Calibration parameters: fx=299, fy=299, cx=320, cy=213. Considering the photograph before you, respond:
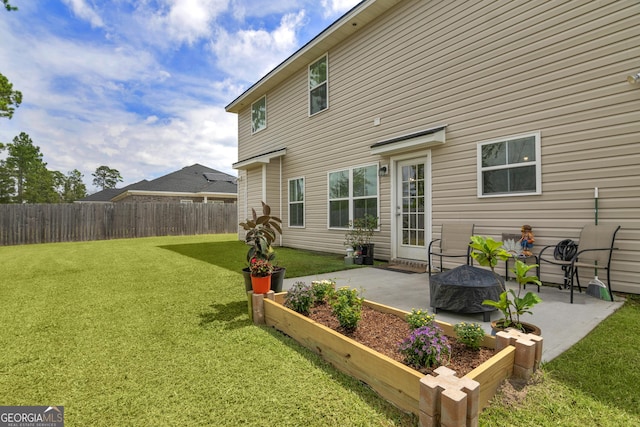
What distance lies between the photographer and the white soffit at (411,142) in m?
5.22

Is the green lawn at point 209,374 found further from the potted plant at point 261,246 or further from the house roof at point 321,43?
the house roof at point 321,43

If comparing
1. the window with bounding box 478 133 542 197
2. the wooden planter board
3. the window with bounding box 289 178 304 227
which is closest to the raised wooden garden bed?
the wooden planter board

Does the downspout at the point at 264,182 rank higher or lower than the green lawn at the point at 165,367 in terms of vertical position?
higher

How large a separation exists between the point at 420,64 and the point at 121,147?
836 inches

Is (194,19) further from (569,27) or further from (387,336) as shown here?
(387,336)

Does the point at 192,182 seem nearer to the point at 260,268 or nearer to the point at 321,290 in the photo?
the point at 260,268

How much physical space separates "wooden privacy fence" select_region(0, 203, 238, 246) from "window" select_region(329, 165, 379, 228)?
33.4 ft

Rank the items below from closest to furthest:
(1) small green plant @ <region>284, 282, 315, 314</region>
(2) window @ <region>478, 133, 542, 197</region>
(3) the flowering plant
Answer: (1) small green plant @ <region>284, 282, 315, 314</region>, (3) the flowering plant, (2) window @ <region>478, 133, 542, 197</region>

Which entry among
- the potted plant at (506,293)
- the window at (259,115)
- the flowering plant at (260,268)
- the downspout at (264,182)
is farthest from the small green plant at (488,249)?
the window at (259,115)

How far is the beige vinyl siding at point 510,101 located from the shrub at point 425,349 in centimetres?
335

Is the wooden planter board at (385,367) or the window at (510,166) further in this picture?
the window at (510,166)

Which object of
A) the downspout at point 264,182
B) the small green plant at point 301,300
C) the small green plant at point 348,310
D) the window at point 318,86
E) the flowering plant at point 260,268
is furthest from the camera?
the downspout at point 264,182

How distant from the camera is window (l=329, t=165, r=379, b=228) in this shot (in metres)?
6.78

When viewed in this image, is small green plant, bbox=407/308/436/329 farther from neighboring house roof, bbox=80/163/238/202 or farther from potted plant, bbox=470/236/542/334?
neighboring house roof, bbox=80/163/238/202
